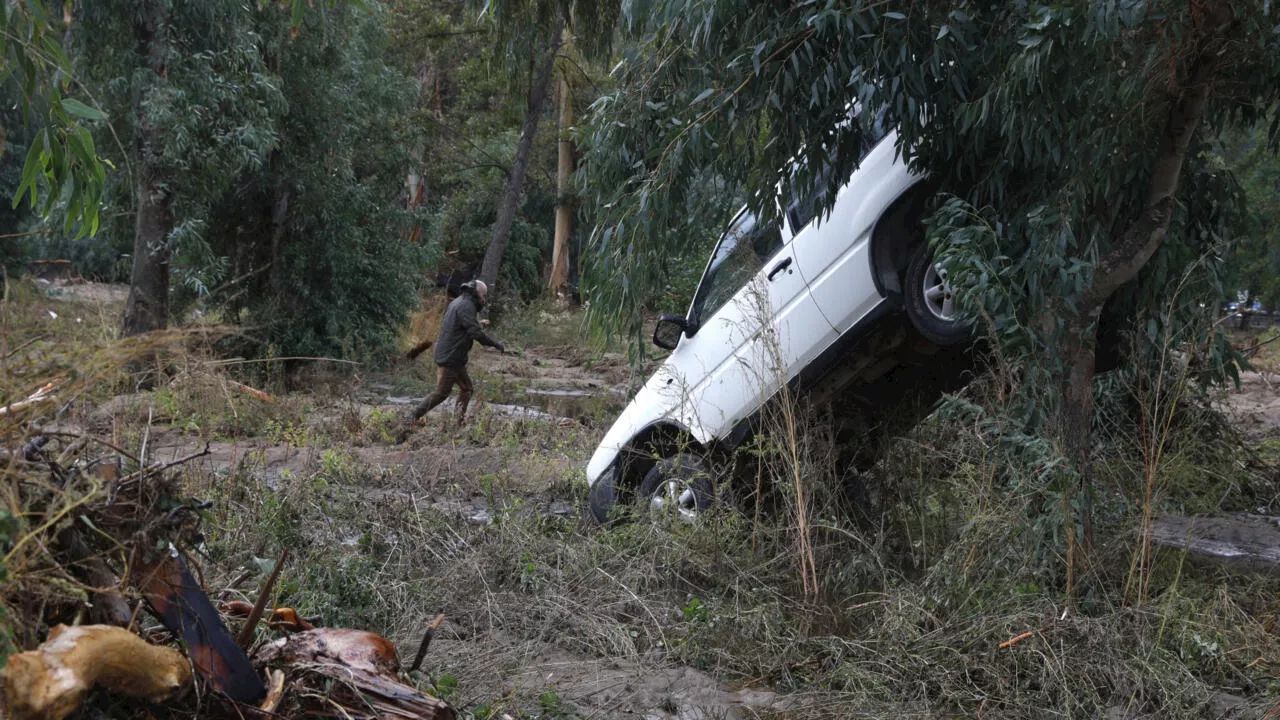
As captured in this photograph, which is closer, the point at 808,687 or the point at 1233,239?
the point at 808,687

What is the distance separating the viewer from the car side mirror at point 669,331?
23.7ft

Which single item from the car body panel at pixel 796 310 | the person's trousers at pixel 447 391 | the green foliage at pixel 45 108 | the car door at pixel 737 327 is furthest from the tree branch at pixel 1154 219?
the person's trousers at pixel 447 391

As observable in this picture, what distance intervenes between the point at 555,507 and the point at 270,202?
432 inches

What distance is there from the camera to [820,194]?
639cm

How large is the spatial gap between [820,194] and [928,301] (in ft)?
2.90

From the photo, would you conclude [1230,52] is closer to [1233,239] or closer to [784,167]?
[1233,239]

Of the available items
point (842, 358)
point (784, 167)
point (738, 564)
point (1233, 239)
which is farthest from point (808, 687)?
point (1233, 239)

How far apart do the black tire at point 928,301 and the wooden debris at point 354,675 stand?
3.66 m

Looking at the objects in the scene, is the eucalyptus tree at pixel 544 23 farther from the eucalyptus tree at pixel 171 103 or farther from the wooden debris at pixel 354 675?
the wooden debris at pixel 354 675

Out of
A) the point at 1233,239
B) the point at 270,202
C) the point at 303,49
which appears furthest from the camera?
the point at 270,202

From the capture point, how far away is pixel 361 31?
1720 cm

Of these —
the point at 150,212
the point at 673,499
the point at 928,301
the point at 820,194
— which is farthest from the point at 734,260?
the point at 150,212

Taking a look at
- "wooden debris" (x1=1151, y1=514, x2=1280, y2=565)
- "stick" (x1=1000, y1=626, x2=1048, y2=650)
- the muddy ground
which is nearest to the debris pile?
the muddy ground

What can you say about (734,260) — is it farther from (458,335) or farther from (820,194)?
(458,335)
